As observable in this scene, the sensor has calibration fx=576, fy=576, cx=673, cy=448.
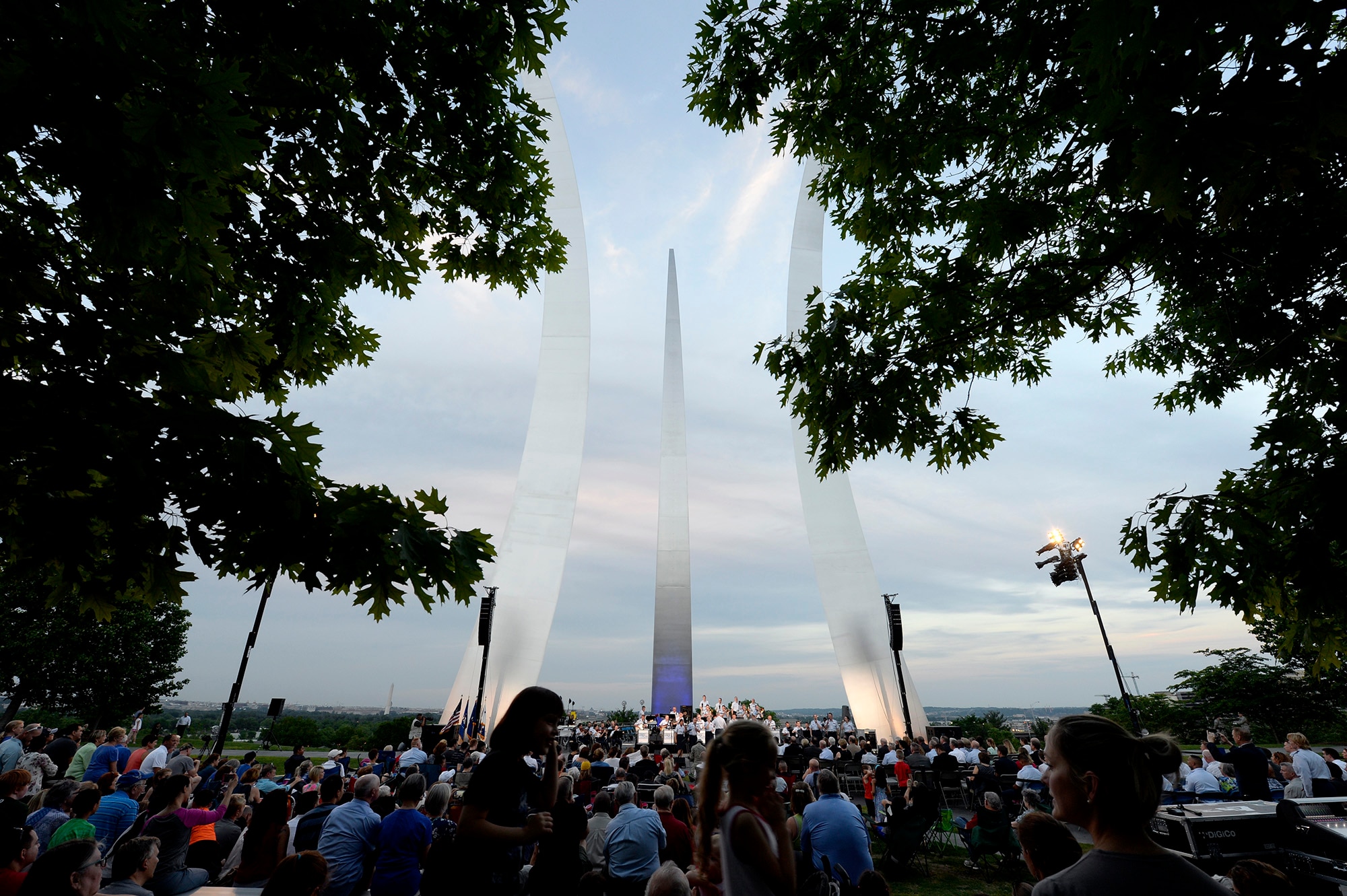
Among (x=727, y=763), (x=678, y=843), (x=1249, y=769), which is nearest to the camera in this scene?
(x=727, y=763)

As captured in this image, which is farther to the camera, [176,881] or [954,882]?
[954,882]

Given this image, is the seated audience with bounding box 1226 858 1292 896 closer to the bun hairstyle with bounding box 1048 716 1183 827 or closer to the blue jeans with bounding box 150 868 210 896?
the bun hairstyle with bounding box 1048 716 1183 827

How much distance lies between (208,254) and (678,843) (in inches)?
207

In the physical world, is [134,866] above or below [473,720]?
below

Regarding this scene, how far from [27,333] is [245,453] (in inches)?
44.6

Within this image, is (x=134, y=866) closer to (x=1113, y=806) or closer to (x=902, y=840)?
(x=1113, y=806)

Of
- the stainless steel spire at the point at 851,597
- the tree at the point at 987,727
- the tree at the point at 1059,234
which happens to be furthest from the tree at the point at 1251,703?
the tree at the point at 1059,234

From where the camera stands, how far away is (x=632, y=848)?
14.6ft

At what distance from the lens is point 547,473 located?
A: 25.4m

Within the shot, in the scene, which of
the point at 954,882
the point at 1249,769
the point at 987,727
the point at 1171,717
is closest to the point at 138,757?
the point at 954,882

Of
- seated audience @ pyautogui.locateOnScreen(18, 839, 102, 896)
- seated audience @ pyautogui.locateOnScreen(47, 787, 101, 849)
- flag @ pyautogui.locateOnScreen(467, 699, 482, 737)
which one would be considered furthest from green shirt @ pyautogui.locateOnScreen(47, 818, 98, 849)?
flag @ pyautogui.locateOnScreen(467, 699, 482, 737)

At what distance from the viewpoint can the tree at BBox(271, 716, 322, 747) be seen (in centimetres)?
3603

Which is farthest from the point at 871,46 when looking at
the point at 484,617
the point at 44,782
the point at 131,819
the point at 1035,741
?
the point at 484,617

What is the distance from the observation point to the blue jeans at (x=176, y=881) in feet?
13.7
